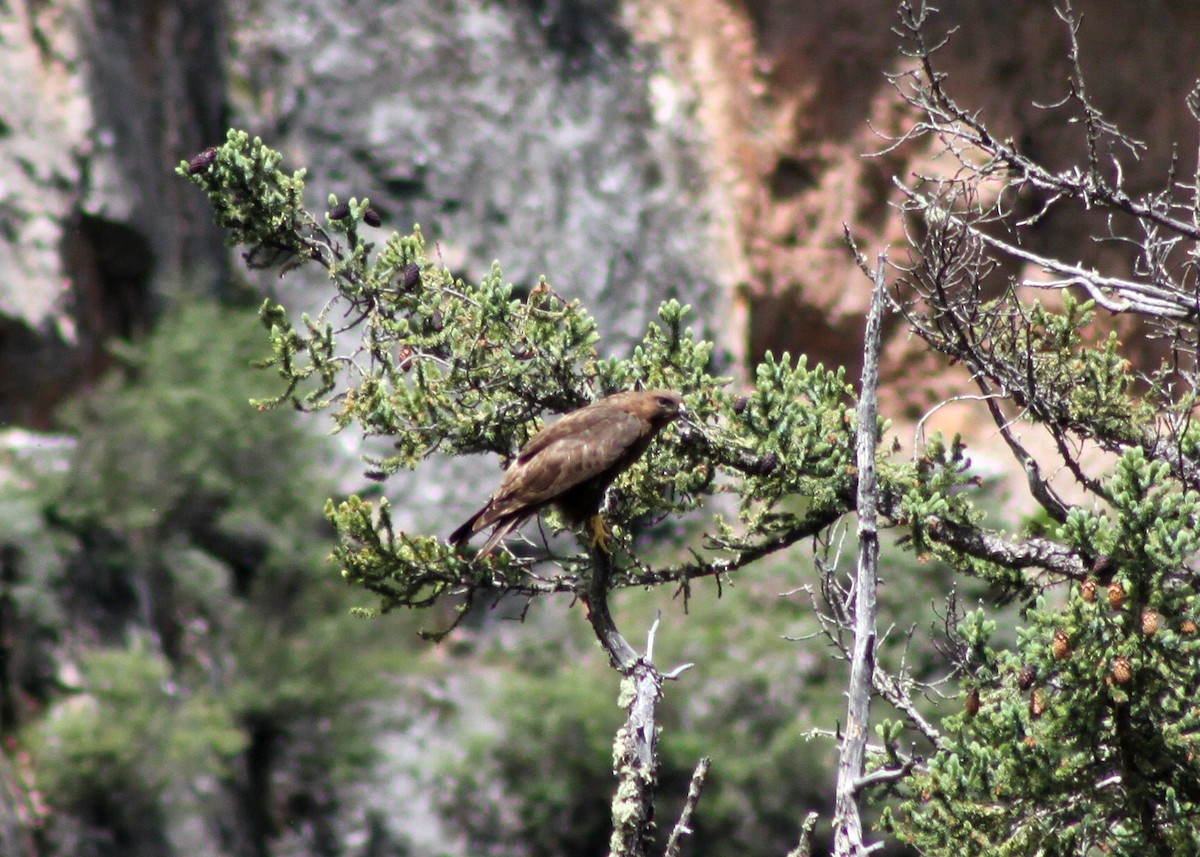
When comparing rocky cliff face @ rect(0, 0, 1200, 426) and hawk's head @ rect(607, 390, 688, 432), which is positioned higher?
rocky cliff face @ rect(0, 0, 1200, 426)

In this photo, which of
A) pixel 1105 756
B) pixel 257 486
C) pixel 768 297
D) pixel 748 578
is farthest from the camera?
pixel 768 297

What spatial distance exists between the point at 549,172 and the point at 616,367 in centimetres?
1616

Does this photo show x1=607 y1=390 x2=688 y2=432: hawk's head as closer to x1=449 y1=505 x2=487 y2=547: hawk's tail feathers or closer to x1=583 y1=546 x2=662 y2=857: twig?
x1=449 y1=505 x2=487 y2=547: hawk's tail feathers

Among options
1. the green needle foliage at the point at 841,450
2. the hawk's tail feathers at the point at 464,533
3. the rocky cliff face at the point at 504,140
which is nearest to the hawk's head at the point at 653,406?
the green needle foliage at the point at 841,450

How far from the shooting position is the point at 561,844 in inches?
668

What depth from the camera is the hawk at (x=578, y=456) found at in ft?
17.7

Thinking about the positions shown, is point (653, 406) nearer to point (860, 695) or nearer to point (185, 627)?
point (860, 695)

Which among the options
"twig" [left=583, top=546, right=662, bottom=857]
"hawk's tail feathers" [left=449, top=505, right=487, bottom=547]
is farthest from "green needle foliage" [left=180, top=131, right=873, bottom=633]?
"twig" [left=583, top=546, right=662, bottom=857]

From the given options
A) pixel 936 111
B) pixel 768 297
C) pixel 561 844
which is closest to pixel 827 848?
pixel 561 844

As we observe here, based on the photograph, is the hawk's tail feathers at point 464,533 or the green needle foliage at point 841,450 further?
the hawk's tail feathers at point 464,533

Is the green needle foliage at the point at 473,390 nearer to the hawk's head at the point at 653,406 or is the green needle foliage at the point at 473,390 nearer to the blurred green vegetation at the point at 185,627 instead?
the hawk's head at the point at 653,406

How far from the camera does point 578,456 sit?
538 centimetres

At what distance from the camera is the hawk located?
539 centimetres

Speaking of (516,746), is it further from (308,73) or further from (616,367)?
(616,367)
